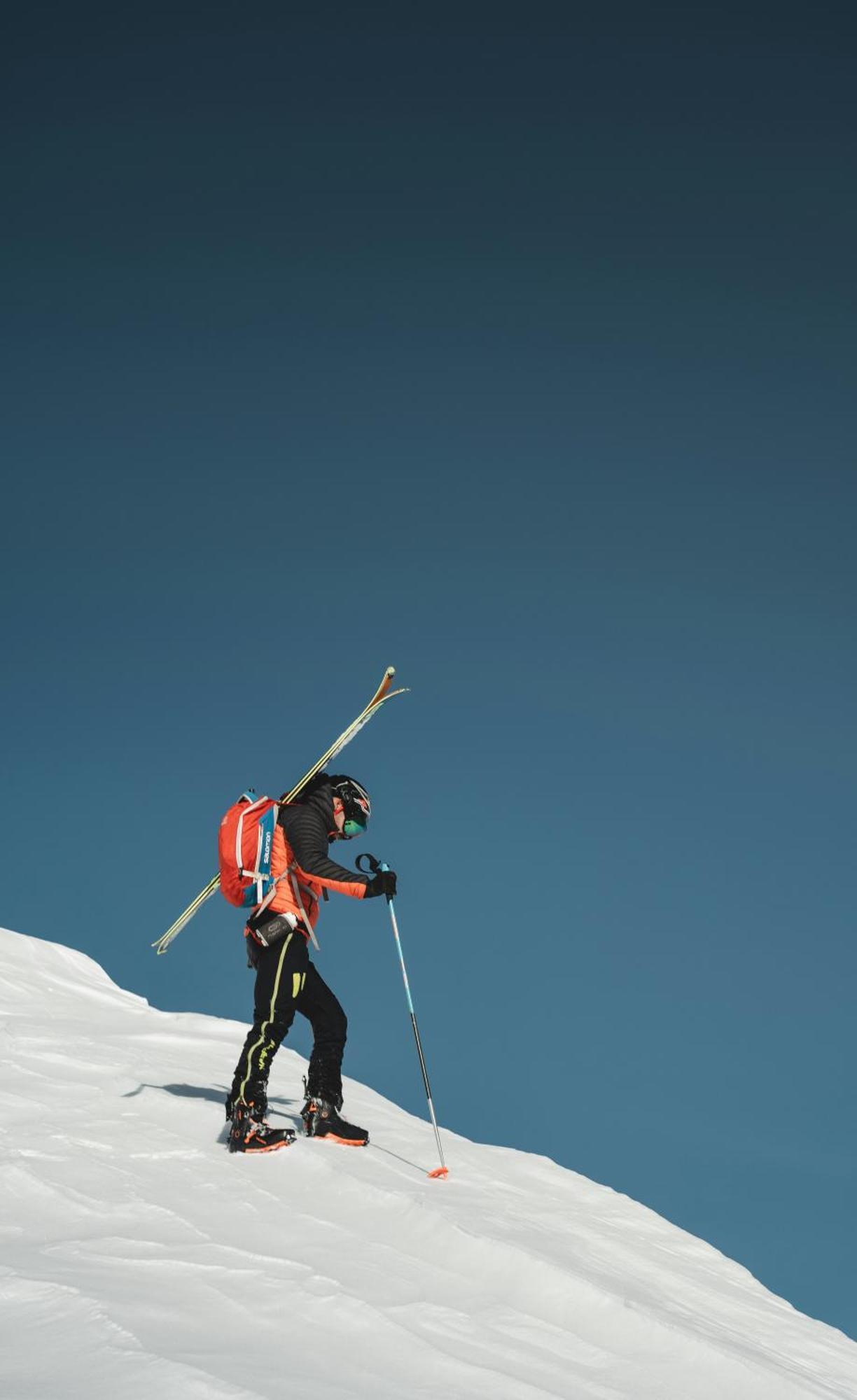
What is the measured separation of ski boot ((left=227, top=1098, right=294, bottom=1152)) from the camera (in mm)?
7492

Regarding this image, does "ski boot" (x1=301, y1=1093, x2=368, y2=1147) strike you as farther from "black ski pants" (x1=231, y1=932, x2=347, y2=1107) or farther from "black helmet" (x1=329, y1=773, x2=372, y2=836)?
"black helmet" (x1=329, y1=773, x2=372, y2=836)

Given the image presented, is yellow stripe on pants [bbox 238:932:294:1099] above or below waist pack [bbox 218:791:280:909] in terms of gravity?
below

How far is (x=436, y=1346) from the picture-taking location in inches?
190

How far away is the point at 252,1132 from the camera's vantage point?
297 inches

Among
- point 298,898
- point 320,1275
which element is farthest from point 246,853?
point 320,1275

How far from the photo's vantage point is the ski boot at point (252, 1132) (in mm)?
7492

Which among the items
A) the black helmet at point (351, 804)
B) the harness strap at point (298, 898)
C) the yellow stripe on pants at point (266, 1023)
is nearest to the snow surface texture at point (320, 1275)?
the yellow stripe on pants at point (266, 1023)

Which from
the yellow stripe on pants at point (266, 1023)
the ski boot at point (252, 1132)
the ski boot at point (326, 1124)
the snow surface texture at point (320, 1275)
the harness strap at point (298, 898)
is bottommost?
the snow surface texture at point (320, 1275)

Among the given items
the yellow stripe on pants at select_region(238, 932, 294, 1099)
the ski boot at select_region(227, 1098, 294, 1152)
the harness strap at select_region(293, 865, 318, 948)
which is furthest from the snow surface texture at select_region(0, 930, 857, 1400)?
the harness strap at select_region(293, 865, 318, 948)

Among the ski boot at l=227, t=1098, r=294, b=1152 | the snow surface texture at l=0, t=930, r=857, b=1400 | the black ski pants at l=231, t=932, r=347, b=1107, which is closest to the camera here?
the snow surface texture at l=0, t=930, r=857, b=1400

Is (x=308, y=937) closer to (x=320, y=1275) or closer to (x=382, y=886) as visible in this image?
(x=382, y=886)

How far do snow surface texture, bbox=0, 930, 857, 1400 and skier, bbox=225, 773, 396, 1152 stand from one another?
1.58 feet

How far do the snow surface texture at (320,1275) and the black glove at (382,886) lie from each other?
174 cm

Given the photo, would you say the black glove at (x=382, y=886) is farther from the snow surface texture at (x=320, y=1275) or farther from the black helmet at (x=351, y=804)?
the snow surface texture at (x=320, y=1275)
